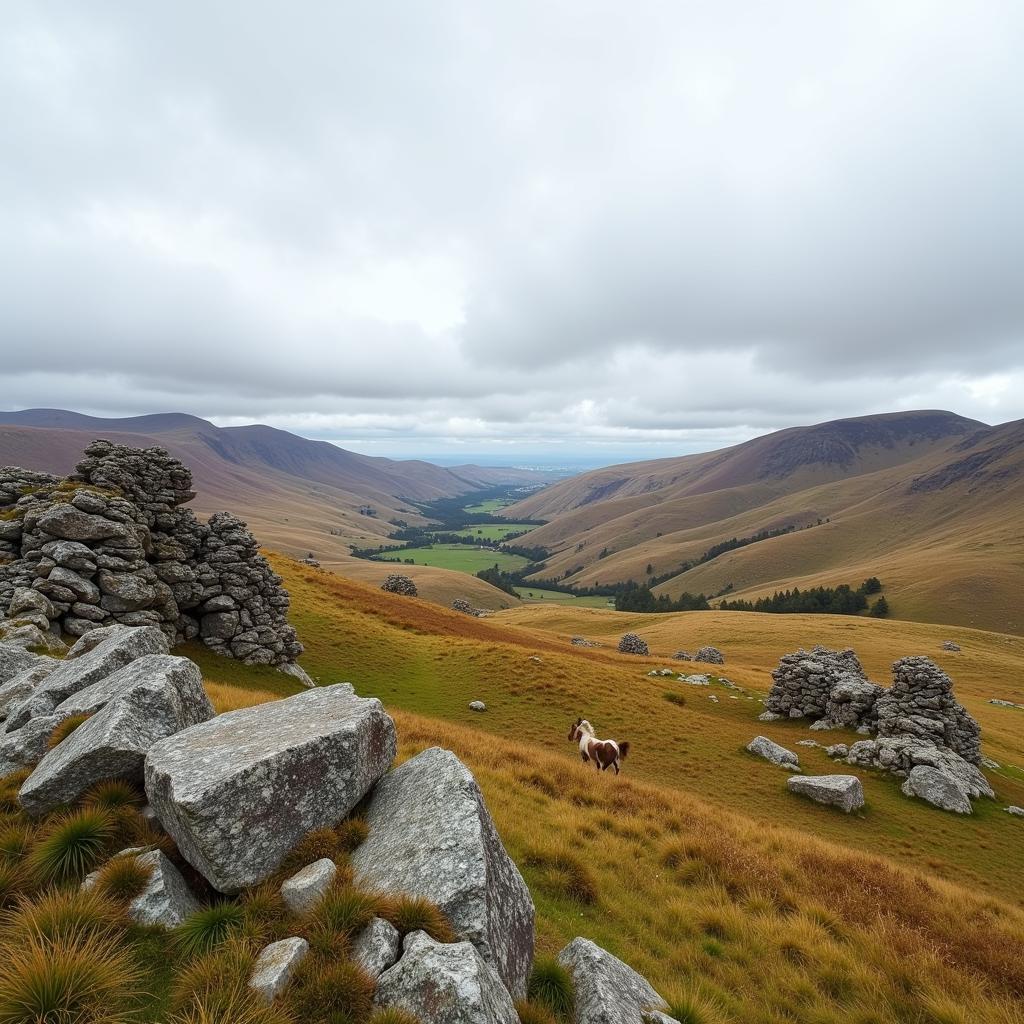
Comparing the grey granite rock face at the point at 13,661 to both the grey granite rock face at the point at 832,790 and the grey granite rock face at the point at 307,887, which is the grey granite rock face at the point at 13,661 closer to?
the grey granite rock face at the point at 307,887

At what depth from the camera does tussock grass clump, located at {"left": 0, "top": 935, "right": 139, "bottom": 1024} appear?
4434 millimetres

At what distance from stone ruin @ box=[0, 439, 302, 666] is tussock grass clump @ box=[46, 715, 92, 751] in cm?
1116

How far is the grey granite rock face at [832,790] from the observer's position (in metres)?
23.9

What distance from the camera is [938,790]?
2664 centimetres

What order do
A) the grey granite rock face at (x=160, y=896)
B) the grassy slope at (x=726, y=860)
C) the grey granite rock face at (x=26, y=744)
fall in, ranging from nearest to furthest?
the grey granite rock face at (x=160, y=896), the grey granite rock face at (x=26, y=744), the grassy slope at (x=726, y=860)

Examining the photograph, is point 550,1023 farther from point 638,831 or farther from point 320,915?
point 638,831

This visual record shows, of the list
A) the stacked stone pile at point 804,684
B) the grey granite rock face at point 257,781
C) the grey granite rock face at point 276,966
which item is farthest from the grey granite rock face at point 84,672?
the stacked stone pile at point 804,684

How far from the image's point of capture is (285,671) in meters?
30.1

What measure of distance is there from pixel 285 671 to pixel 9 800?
77.4 feet

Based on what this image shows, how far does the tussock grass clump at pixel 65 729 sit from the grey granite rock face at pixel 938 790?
3602cm

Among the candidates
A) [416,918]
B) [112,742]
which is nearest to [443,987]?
[416,918]

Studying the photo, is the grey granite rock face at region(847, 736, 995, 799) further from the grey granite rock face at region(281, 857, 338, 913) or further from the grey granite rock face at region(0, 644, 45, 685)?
the grey granite rock face at region(0, 644, 45, 685)

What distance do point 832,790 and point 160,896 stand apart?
28.0 metres

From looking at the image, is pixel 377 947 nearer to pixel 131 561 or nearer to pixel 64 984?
pixel 64 984
